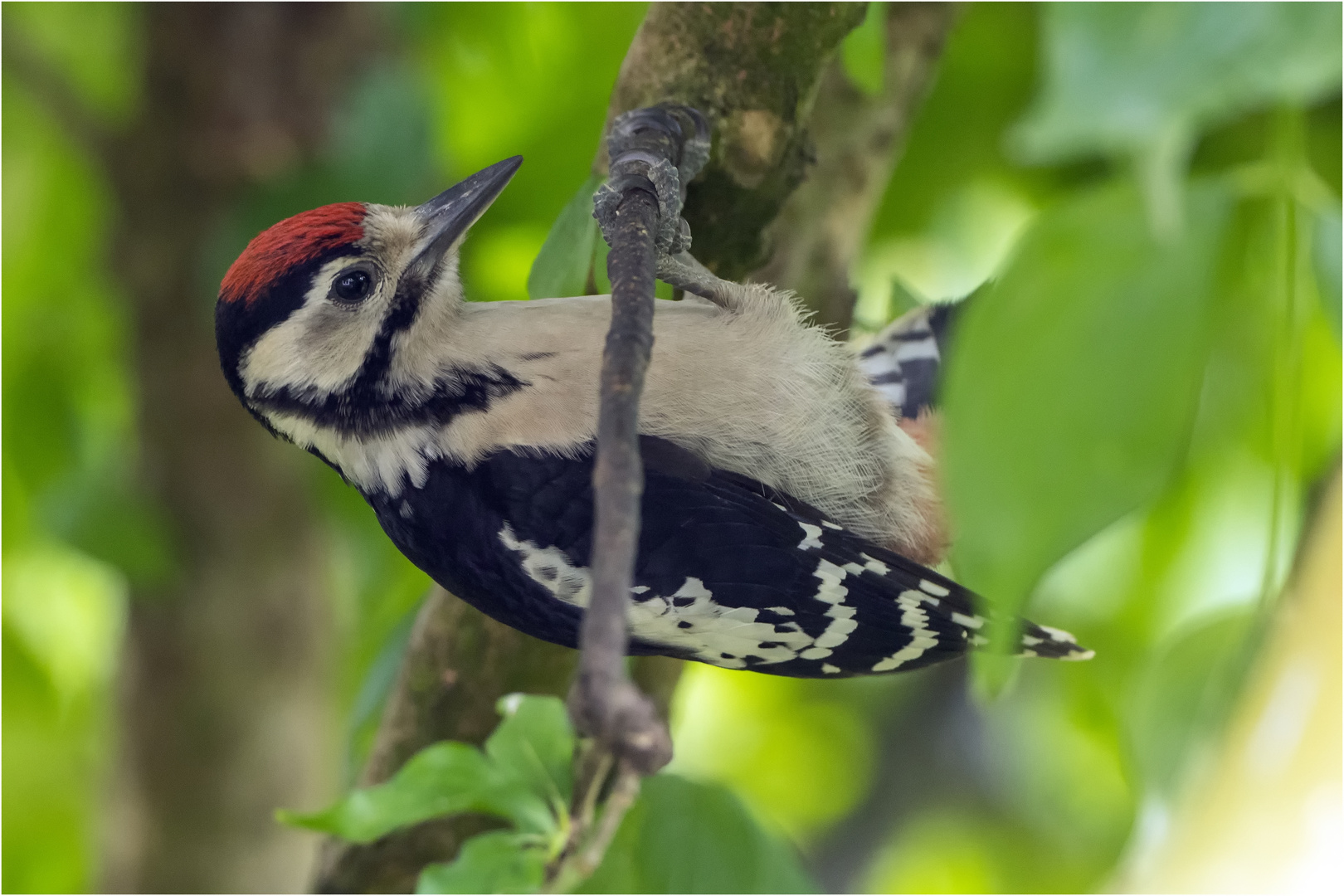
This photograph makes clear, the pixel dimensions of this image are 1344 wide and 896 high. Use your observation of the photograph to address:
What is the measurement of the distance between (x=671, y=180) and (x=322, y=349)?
0.47m

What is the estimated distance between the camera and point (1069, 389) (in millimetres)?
785

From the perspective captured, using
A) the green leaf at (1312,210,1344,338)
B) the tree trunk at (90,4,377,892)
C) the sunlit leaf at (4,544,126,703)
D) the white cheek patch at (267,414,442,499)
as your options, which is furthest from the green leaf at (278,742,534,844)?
the sunlit leaf at (4,544,126,703)

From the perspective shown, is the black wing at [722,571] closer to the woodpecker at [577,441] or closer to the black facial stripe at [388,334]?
the woodpecker at [577,441]

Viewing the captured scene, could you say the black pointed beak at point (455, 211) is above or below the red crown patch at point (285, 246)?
above

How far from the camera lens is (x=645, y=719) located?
1.68ft

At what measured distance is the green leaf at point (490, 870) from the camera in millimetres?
1159

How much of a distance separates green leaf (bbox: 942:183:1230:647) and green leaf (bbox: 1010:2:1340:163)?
0.09 metres

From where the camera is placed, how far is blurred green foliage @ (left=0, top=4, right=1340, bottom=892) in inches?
30.1

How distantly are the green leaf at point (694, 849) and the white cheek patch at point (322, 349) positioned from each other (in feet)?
1.86

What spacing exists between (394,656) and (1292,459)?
1.16m

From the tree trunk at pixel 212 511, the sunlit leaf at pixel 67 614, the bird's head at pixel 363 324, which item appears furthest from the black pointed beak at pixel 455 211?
the sunlit leaf at pixel 67 614

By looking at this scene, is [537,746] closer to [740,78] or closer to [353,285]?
[353,285]

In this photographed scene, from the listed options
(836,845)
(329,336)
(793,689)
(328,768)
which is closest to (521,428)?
(329,336)

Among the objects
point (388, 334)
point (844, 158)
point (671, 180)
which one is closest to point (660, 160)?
point (671, 180)
